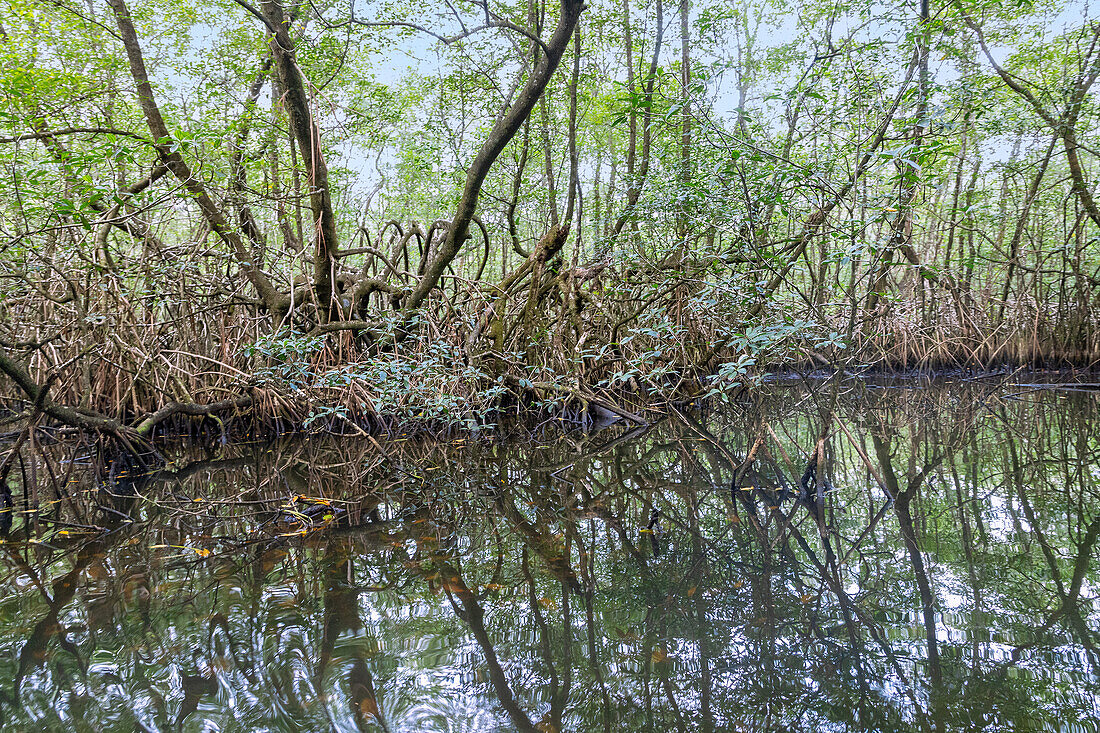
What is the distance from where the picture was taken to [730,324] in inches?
195

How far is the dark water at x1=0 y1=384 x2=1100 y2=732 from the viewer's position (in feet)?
4.24

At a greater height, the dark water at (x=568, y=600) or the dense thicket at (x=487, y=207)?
the dense thicket at (x=487, y=207)

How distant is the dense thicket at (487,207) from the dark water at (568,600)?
2.62 feet

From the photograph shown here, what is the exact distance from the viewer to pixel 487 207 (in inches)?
299

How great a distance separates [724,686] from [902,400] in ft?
16.7

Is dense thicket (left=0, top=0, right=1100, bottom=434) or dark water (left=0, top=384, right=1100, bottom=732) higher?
dense thicket (left=0, top=0, right=1100, bottom=434)

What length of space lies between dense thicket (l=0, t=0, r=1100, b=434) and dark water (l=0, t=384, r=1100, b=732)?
Result: 799 mm

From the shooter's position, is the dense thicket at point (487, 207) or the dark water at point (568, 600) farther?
the dense thicket at point (487, 207)

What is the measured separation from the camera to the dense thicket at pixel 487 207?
3574mm

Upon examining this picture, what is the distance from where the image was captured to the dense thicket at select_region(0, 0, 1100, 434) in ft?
11.7

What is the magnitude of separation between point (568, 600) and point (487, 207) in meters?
6.45

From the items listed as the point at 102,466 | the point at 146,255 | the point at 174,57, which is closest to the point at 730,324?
the point at 146,255

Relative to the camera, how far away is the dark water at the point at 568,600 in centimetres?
129

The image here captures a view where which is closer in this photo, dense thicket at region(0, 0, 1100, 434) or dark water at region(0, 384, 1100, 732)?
dark water at region(0, 384, 1100, 732)
